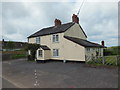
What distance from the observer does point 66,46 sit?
17453 mm

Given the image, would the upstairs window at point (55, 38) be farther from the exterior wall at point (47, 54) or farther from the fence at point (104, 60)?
the fence at point (104, 60)

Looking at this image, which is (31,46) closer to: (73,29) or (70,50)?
(70,50)

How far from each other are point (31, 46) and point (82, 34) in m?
13.8

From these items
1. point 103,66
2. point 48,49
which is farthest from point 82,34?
point 103,66

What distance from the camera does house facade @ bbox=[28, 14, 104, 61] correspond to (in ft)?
52.5

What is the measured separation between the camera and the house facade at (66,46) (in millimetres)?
16000

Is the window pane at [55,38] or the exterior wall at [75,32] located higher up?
the exterior wall at [75,32]

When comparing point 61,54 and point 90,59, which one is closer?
point 90,59

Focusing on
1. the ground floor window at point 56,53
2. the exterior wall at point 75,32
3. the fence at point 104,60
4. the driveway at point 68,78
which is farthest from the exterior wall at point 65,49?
the driveway at point 68,78

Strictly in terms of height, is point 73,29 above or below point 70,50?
above

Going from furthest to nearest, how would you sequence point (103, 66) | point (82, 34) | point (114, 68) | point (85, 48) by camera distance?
point (82, 34)
point (85, 48)
point (103, 66)
point (114, 68)

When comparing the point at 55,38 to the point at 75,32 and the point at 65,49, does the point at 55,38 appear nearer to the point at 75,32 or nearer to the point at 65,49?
the point at 65,49

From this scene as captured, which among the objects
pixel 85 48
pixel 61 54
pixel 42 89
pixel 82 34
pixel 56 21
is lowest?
pixel 42 89

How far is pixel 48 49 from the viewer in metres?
19.5
